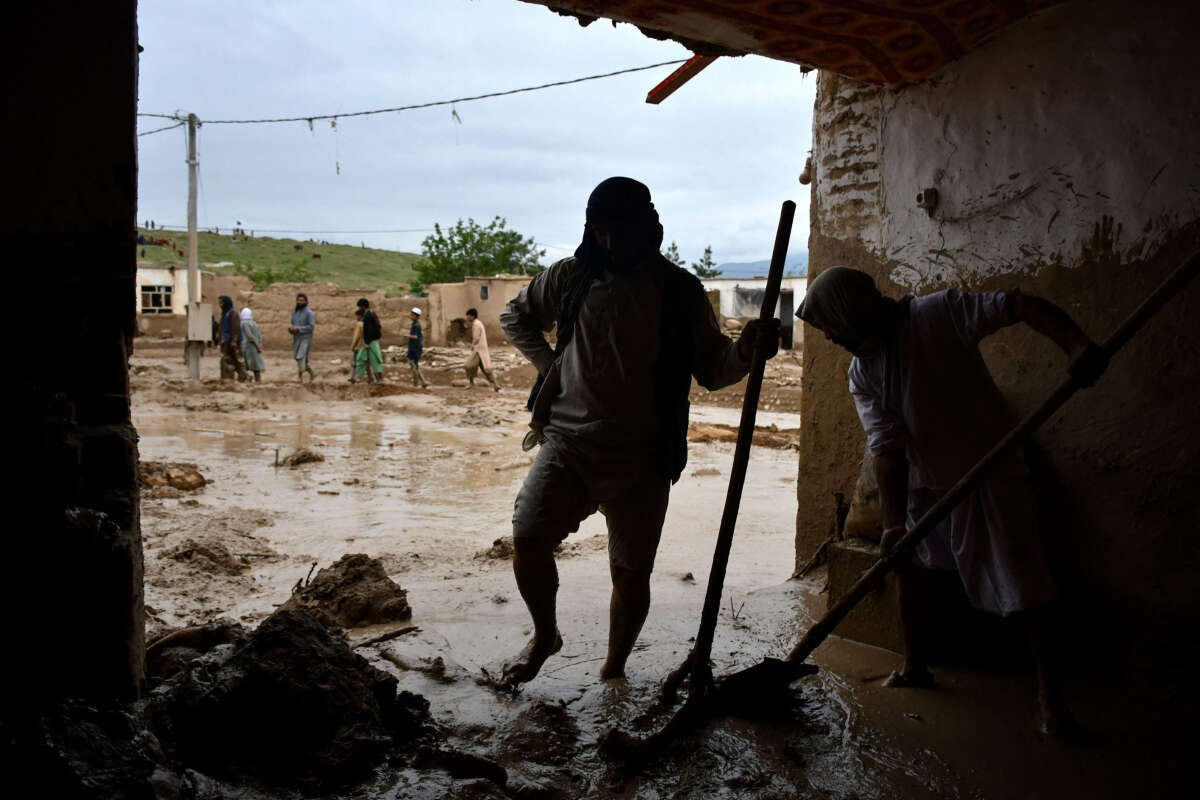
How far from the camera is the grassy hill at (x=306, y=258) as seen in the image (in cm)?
4825

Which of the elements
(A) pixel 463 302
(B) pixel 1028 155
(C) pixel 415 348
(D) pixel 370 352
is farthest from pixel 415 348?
(B) pixel 1028 155

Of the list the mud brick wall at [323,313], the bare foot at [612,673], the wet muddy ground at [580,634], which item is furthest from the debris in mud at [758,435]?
the mud brick wall at [323,313]

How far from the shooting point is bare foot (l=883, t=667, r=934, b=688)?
3102 millimetres

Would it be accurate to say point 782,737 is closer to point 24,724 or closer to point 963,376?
point 963,376

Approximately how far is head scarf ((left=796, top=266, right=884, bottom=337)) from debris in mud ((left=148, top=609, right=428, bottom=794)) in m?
1.87

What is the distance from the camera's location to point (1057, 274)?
3188 mm

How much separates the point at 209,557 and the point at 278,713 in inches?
114

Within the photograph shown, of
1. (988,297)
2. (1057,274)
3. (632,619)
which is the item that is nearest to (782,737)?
(632,619)

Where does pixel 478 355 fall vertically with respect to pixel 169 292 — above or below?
below

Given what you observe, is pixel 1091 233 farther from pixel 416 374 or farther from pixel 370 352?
pixel 416 374

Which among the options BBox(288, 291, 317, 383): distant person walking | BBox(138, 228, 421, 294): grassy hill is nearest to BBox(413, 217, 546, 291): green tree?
BBox(138, 228, 421, 294): grassy hill

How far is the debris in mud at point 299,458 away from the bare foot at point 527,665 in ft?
19.2

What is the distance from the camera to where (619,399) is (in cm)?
291

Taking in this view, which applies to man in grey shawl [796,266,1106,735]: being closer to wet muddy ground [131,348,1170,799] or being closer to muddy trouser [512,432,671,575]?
wet muddy ground [131,348,1170,799]
